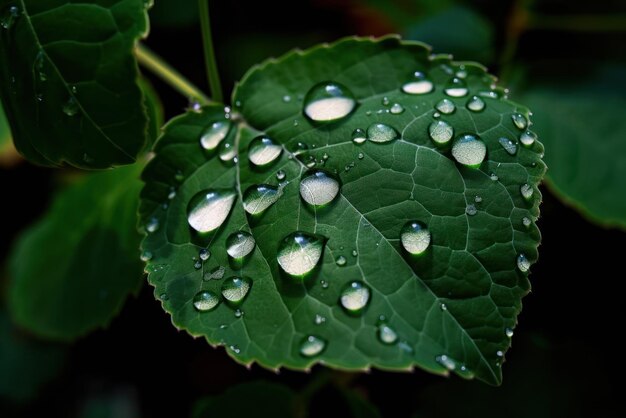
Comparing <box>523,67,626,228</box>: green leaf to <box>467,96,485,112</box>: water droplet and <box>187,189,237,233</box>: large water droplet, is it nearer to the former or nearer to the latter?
<box>467,96,485,112</box>: water droplet

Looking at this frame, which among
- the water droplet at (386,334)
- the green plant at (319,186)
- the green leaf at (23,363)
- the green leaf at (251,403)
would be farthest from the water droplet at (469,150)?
the green leaf at (23,363)

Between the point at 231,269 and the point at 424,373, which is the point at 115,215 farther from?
the point at 424,373

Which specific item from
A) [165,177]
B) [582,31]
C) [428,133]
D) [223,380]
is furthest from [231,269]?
[582,31]

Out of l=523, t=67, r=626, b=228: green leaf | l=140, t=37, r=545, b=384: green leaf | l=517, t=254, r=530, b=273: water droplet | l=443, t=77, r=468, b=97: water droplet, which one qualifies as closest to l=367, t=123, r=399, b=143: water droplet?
l=140, t=37, r=545, b=384: green leaf

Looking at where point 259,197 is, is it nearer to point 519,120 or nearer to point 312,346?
point 312,346

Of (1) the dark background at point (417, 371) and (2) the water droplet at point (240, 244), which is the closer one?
(2) the water droplet at point (240, 244)

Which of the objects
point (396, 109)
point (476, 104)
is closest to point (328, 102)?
point (396, 109)

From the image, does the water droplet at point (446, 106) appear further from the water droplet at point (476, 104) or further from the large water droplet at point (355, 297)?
the large water droplet at point (355, 297)
